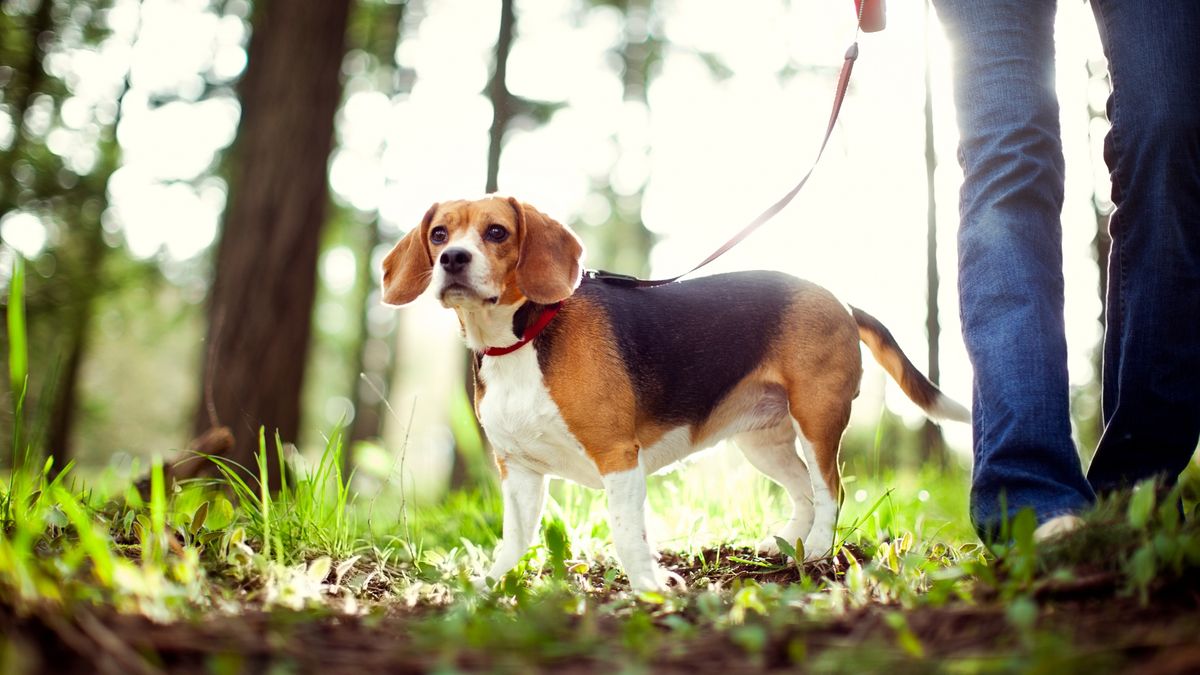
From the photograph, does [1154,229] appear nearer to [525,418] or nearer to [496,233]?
[525,418]

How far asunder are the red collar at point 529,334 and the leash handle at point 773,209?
0.47 metres

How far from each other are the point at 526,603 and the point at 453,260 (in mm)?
1492

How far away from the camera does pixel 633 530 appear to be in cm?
308

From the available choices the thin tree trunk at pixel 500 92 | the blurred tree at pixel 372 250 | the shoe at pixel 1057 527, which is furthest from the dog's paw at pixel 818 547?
the blurred tree at pixel 372 250

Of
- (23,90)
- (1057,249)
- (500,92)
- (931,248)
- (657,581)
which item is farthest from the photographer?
(23,90)

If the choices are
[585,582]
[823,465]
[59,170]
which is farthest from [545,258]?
[59,170]

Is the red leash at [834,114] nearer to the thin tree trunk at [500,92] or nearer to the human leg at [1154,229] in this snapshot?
the human leg at [1154,229]

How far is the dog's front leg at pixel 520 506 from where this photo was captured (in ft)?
11.3

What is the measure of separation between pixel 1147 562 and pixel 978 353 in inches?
45.7

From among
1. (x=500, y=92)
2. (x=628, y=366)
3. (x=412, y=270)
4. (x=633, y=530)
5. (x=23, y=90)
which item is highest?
(x=23, y=90)

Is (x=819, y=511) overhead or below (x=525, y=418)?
below

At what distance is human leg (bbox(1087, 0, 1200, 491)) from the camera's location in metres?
2.59

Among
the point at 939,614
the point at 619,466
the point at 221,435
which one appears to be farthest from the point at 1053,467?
the point at 221,435

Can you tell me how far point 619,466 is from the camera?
3217 millimetres
